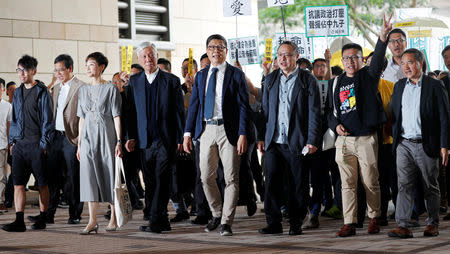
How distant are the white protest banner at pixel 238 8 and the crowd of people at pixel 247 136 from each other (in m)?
2.88

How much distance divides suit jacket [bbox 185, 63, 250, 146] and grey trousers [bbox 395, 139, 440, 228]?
160 centimetres

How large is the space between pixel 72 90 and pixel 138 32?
899 cm

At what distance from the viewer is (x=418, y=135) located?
721cm

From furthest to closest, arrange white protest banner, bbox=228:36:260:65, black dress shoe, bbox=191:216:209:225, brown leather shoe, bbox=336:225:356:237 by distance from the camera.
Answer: white protest banner, bbox=228:36:260:65 → black dress shoe, bbox=191:216:209:225 → brown leather shoe, bbox=336:225:356:237

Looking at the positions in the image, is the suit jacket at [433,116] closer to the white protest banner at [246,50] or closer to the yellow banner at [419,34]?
the white protest banner at [246,50]

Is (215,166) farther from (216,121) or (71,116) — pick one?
(71,116)

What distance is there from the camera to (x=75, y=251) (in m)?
6.79

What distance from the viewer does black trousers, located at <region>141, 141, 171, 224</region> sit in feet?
26.4

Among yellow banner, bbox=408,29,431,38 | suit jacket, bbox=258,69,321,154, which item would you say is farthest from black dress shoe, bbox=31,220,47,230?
yellow banner, bbox=408,29,431,38

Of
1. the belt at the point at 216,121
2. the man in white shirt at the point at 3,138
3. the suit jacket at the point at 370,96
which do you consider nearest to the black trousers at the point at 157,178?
the belt at the point at 216,121

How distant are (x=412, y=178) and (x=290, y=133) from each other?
1.28 m

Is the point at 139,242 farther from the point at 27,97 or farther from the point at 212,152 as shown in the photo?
the point at 27,97

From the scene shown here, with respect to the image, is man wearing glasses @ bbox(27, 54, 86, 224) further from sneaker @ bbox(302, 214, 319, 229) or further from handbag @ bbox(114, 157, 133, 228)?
sneaker @ bbox(302, 214, 319, 229)

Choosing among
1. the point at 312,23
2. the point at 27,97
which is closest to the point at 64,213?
the point at 27,97
